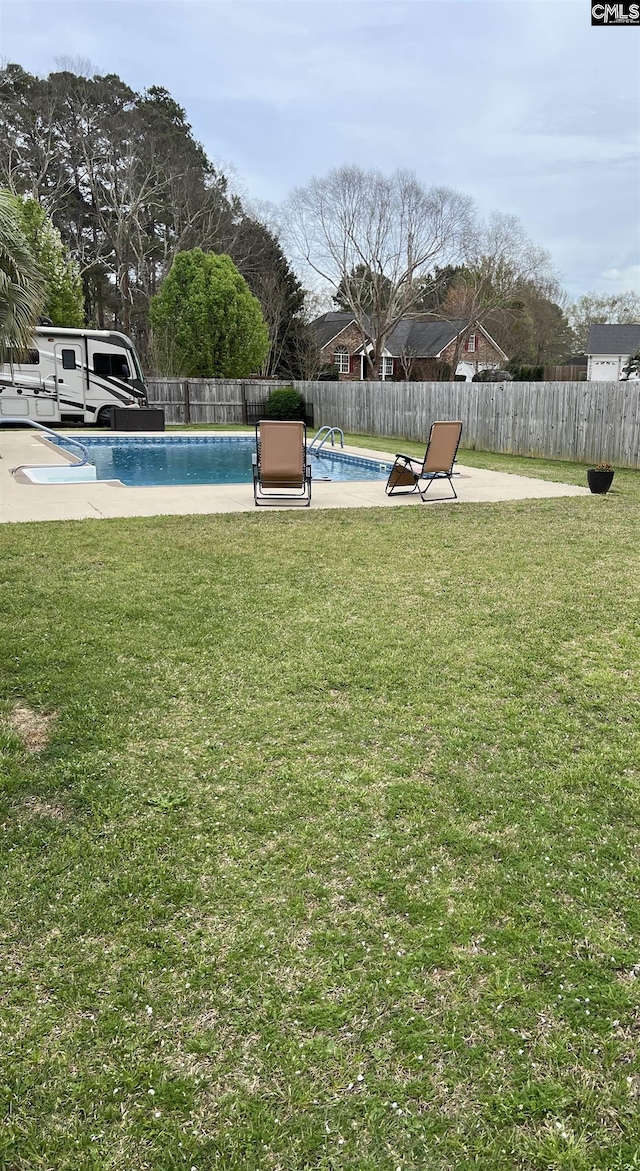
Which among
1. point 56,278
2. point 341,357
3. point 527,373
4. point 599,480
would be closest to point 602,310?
point 527,373

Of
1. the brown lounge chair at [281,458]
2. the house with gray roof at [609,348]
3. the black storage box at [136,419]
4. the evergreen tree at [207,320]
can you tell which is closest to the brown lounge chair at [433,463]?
the brown lounge chair at [281,458]

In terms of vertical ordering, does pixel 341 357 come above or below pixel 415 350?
below

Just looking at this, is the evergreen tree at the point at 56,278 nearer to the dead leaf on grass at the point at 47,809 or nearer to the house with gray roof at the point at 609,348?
the dead leaf on grass at the point at 47,809

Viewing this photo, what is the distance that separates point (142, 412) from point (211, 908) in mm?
19465

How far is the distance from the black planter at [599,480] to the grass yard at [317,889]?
20.1 feet

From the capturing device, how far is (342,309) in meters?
35.7

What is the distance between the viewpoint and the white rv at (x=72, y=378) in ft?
66.4

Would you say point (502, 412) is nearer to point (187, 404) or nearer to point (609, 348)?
point (187, 404)

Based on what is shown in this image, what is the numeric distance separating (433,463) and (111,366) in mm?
14540

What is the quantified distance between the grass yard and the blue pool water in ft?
27.0

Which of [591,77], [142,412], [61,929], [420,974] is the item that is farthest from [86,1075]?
[142,412]

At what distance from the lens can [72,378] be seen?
68.1ft

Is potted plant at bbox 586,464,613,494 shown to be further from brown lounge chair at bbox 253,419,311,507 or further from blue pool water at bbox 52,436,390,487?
brown lounge chair at bbox 253,419,311,507

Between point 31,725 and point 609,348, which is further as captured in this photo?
point 609,348
